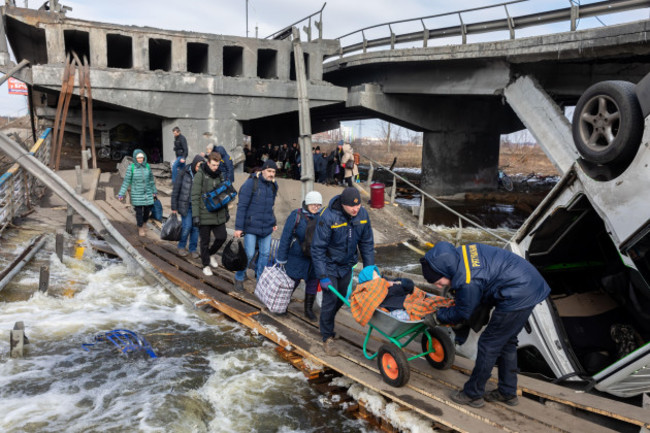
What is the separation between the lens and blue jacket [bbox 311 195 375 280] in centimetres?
502

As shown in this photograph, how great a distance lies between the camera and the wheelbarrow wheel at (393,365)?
14.7ft

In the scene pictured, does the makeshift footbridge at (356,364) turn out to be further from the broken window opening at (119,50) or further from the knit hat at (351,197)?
the broken window opening at (119,50)

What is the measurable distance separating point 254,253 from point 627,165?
4784 mm

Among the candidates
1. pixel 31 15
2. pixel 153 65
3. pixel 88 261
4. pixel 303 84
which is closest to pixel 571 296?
pixel 88 261

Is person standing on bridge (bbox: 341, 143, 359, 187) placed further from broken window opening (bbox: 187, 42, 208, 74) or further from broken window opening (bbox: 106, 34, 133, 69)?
broken window opening (bbox: 106, 34, 133, 69)

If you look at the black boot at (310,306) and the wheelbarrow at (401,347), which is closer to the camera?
the wheelbarrow at (401,347)

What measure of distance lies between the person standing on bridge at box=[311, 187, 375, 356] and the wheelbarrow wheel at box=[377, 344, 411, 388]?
2.47 ft

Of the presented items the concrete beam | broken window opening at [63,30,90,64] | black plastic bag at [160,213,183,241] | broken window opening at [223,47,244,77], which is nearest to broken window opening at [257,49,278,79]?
broken window opening at [223,47,244,77]

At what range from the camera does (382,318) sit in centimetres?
457

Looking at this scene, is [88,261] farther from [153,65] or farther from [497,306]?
[153,65]

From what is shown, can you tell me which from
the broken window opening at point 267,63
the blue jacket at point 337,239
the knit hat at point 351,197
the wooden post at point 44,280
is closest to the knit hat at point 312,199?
the blue jacket at point 337,239

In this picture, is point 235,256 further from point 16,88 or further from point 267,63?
point 16,88

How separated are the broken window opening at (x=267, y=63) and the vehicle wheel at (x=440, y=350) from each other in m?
15.8

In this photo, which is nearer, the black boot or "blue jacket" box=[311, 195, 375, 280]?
"blue jacket" box=[311, 195, 375, 280]
